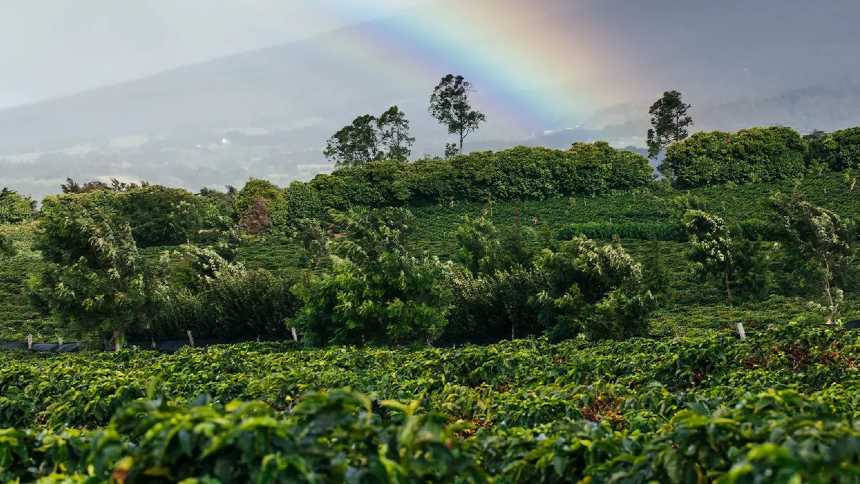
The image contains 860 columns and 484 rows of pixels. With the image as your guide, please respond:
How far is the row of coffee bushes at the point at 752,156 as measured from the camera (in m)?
55.0

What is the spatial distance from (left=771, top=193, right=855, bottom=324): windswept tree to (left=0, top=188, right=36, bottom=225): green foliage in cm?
7351

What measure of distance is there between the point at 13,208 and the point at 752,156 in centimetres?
7327

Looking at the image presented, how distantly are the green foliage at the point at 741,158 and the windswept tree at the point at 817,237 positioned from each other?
3458cm

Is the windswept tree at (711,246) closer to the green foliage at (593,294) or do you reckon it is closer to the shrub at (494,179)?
the green foliage at (593,294)

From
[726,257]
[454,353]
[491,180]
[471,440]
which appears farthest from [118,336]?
[491,180]

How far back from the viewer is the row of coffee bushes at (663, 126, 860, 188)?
181 ft

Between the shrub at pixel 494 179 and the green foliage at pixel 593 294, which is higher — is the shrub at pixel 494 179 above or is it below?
above

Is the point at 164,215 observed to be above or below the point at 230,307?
above

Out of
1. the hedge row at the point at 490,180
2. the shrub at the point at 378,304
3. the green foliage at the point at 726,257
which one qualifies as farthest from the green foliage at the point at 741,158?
the shrub at the point at 378,304

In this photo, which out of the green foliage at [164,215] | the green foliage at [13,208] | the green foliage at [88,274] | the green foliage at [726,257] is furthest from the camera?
the green foliage at [13,208]

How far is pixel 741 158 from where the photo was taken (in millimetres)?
56344

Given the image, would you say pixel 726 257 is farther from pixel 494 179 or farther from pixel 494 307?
pixel 494 179

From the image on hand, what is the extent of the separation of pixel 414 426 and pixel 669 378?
6.14 meters

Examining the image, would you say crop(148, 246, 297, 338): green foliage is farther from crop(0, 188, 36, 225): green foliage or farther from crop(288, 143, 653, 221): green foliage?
crop(0, 188, 36, 225): green foliage
